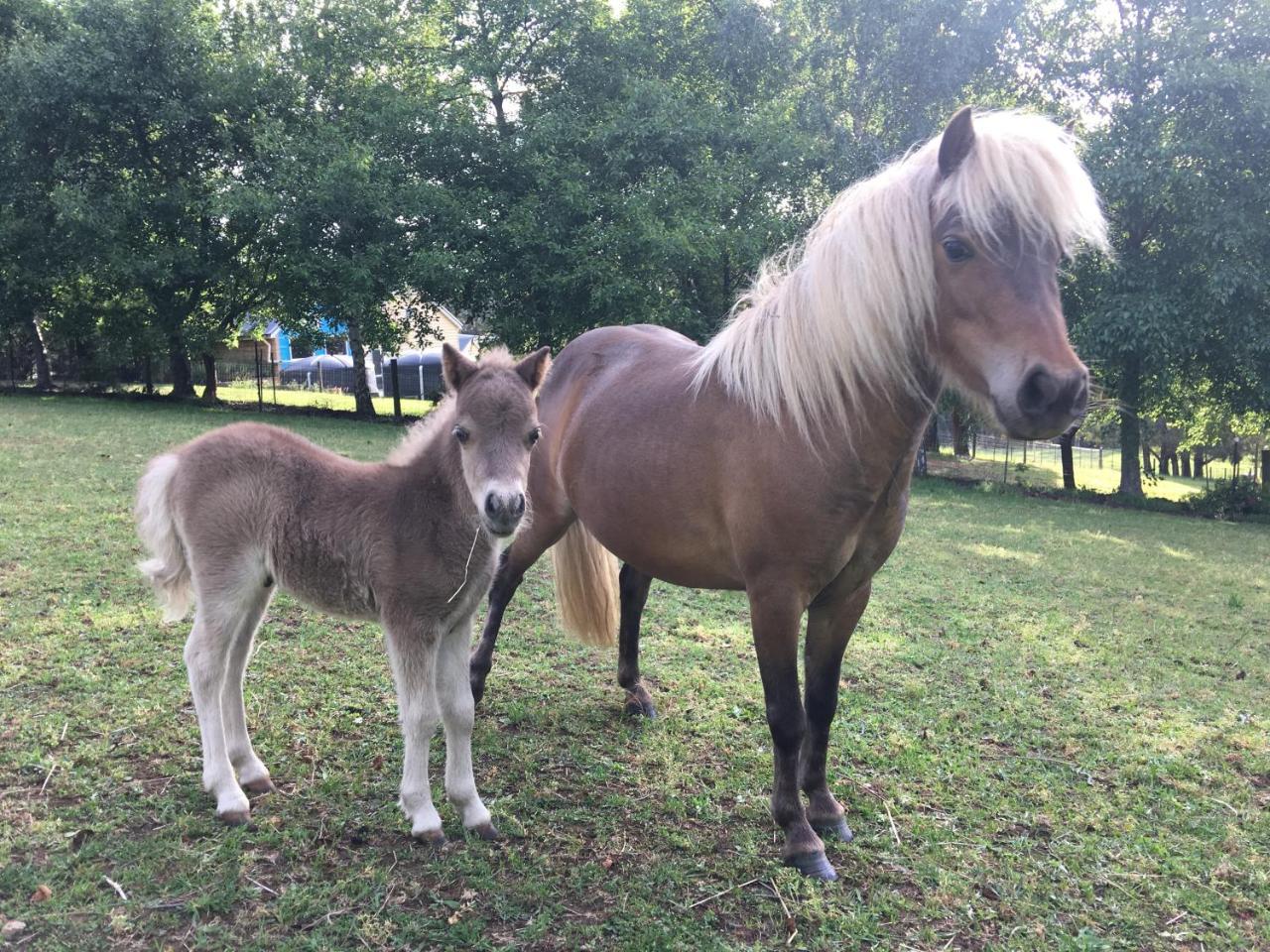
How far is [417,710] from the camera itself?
3.01 meters

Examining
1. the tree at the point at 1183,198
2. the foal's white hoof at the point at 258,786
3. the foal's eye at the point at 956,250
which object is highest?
the tree at the point at 1183,198

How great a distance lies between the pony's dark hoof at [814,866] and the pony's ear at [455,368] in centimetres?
228

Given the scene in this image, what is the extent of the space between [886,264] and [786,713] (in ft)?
5.61

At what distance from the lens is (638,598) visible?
4.68 metres

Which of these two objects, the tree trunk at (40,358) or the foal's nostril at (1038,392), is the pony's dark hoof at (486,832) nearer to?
the foal's nostril at (1038,392)

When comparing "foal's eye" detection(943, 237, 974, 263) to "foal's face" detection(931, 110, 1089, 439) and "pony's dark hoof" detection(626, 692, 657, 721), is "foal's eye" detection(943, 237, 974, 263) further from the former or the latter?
"pony's dark hoof" detection(626, 692, 657, 721)

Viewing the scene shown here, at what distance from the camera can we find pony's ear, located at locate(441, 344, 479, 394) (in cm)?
304

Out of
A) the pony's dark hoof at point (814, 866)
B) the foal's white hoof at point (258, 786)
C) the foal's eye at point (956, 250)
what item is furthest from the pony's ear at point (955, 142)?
the foal's white hoof at point (258, 786)

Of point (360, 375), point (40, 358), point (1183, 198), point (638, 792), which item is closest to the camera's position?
point (638, 792)

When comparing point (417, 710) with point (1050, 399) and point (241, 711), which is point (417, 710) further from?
point (1050, 399)

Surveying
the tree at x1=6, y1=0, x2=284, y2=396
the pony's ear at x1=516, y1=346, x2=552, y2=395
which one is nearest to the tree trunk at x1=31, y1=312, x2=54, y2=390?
the tree at x1=6, y1=0, x2=284, y2=396

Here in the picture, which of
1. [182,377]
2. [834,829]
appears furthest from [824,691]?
[182,377]

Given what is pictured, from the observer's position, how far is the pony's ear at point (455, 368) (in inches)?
120

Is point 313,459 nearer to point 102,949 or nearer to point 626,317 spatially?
point 102,949
